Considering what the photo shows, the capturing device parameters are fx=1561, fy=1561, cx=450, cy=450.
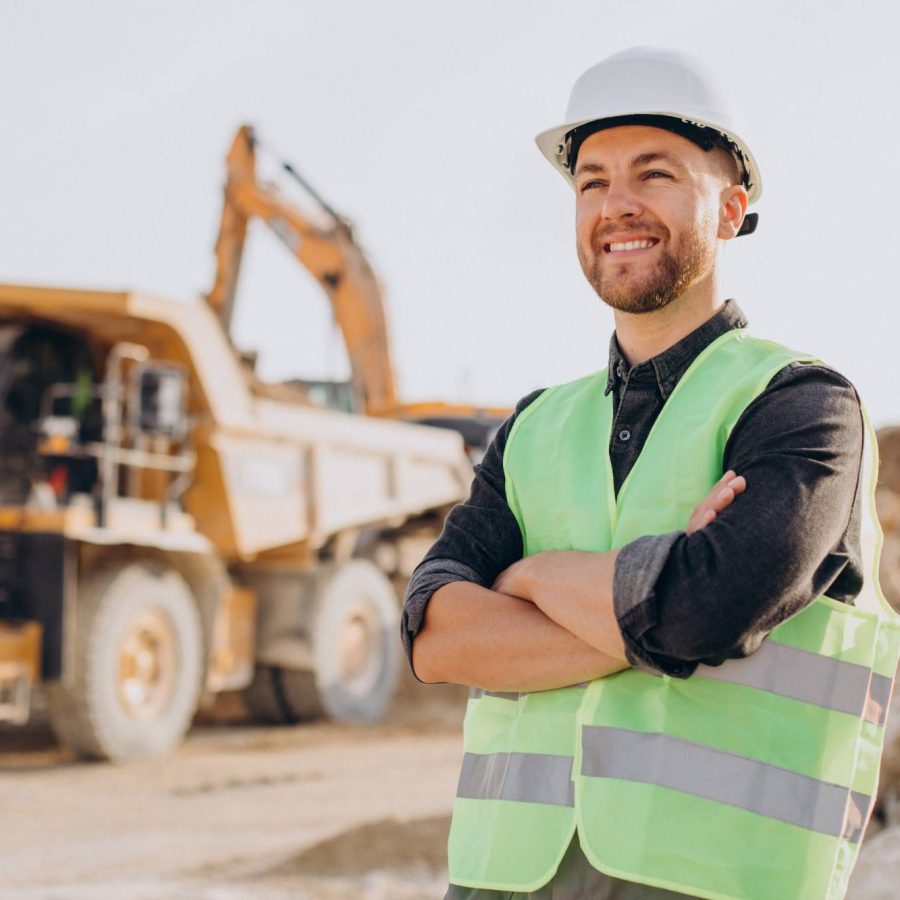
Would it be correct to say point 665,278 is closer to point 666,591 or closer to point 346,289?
point 666,591

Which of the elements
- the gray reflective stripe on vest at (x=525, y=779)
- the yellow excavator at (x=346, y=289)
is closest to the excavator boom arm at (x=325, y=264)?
the yellow excavator at (x=346, y=289)

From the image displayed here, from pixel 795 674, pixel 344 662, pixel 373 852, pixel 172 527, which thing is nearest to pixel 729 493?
pixel 795 674

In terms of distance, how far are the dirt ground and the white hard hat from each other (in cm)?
259

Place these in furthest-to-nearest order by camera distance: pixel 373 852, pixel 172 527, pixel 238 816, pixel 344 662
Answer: pixel 344 662
pixel 172 527
pixel 238 816
pixel 373 852

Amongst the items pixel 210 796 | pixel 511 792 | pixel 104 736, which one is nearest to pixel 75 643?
pixel 104 736

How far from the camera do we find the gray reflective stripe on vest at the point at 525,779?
2.06 metres

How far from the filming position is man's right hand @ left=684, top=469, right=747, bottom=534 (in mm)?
1983

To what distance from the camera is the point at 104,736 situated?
895 cm

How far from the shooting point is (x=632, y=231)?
7.29ft

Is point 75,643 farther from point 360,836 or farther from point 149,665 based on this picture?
point 360,836

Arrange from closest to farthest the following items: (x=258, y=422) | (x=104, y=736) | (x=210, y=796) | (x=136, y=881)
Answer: (x=136, y=881), (x=210, y=796), (x=104, y=736), (x=258, y=422)

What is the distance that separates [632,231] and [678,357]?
0.19 meters

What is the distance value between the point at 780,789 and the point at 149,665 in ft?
25.7

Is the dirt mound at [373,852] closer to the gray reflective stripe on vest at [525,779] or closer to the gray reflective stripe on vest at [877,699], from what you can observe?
the gray reflective stripe on vest at [525,779]
